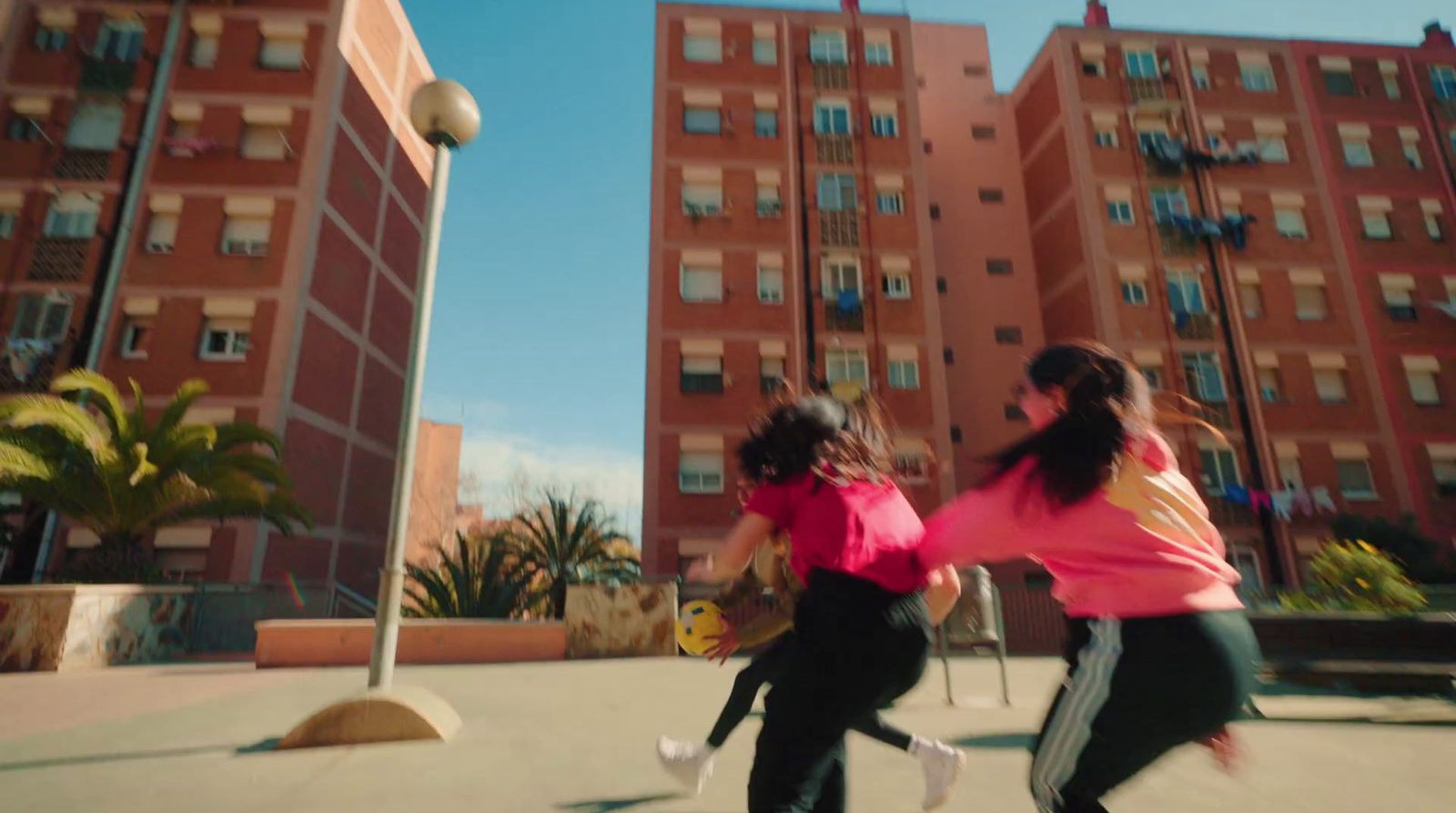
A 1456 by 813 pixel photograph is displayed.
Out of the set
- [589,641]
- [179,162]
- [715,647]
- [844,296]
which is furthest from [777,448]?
[179,162]

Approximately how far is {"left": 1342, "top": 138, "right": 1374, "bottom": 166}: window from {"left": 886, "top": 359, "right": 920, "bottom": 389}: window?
18.8 metres

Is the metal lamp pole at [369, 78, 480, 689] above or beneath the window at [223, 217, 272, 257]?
beneath

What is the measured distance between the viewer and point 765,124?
2406 centimetres

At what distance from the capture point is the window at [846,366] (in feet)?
71.0

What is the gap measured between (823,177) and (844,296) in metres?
4.54

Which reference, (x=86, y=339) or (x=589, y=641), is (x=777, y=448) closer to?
(x=589, y=641)

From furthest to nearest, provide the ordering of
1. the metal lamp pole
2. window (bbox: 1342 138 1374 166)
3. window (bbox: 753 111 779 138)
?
1. window (bbox: 1342 138 1374 166)
2. window (bbox: 753 111 779 138)
3. the metal lamp pole

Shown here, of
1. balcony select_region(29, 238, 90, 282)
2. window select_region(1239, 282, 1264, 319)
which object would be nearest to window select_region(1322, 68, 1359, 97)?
window select_region(1239, 282, 1264, 319)

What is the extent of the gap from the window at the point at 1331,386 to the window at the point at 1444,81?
1372 centimetres

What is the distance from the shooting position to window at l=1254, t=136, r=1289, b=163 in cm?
2561

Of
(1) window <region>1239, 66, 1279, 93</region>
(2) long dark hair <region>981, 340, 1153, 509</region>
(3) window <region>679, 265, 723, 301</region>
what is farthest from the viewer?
(1) window <region>1239, 66, 1279, 93</region>

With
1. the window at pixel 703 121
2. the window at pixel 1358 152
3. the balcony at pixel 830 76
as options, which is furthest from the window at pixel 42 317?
the window at pixel 1358 152

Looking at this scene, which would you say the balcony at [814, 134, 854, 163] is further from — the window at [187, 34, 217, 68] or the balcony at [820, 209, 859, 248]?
the window at [187, 34, 217, 68]

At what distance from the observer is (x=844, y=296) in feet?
72.6
